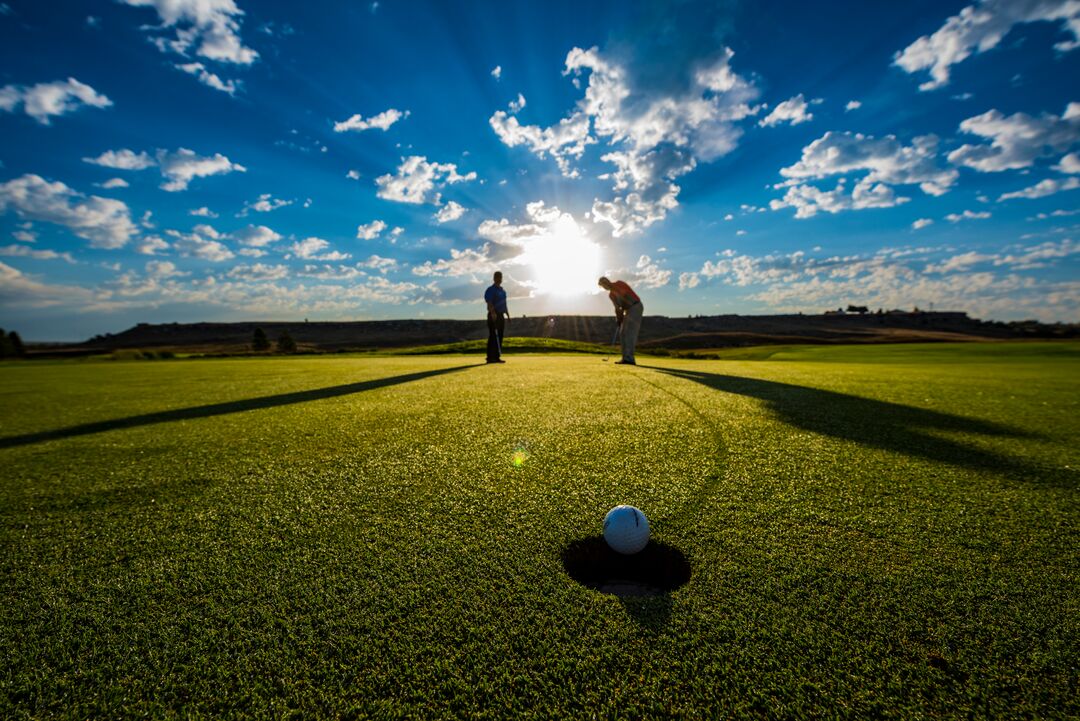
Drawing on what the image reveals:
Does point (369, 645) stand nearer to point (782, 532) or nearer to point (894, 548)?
point (782, 532)

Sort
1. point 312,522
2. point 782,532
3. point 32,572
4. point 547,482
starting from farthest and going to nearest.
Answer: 1. point 547,482
2. point 312,522
3. point 782,532
4. point 32,572

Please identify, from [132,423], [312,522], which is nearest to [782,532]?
[312,522]

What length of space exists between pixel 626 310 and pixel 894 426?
31.5ft

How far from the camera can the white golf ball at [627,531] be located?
2.22 meters

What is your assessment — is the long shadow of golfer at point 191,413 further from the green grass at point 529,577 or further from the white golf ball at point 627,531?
the white golf ball at point 627,531

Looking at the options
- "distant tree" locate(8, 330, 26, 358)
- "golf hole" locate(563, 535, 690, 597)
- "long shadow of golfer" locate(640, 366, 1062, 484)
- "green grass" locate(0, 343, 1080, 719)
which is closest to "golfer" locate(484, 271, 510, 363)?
"long shadow of golfer" locate(640, 366, 1062, 484)

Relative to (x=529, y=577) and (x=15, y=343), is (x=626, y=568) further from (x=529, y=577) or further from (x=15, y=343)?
(x=15, y=343)

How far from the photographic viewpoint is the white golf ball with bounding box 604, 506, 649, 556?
222 centimetres

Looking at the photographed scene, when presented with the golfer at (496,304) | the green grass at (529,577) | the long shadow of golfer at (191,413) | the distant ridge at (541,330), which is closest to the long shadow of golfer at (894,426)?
the green grass at (529,577)

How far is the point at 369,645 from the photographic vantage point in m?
1.58

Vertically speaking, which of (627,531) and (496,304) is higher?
(496,304)

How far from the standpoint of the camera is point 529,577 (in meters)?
1.96

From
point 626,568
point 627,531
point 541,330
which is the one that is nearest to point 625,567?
point 626,568

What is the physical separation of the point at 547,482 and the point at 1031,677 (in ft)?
7.55
